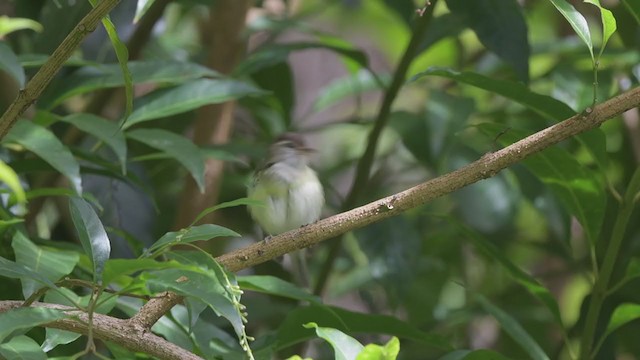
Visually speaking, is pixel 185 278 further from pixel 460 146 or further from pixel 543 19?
pixel 543 19

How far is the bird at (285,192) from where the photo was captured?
304 cm

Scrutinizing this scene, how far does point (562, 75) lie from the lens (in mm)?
3082

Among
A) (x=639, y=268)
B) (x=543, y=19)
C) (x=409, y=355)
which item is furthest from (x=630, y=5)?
(x=543, y=19)

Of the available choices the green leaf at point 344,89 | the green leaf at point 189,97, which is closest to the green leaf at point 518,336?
the green leaf at point 189,97

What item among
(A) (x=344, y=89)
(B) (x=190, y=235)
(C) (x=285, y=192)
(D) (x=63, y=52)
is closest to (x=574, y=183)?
(B) (x=190, y=235)

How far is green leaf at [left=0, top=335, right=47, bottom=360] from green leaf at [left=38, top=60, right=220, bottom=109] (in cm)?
93

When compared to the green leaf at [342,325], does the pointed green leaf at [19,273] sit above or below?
above

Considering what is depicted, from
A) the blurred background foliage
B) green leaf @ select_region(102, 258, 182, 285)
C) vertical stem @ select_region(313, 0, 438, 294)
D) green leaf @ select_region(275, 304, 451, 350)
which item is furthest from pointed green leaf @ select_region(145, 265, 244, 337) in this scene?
vertical stem @ select_region(313, 0, 438, 294)

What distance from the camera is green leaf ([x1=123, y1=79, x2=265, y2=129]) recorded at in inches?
94.3

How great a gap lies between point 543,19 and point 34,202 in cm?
275

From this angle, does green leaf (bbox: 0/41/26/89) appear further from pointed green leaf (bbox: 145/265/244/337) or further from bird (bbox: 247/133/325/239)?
bird (bbox: 247/133/325/239)

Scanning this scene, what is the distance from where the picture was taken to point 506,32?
256cm

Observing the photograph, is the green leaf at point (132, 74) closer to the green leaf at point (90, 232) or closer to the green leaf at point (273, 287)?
the green leaf at point (273, 287)

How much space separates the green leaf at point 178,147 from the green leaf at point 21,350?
650mm
